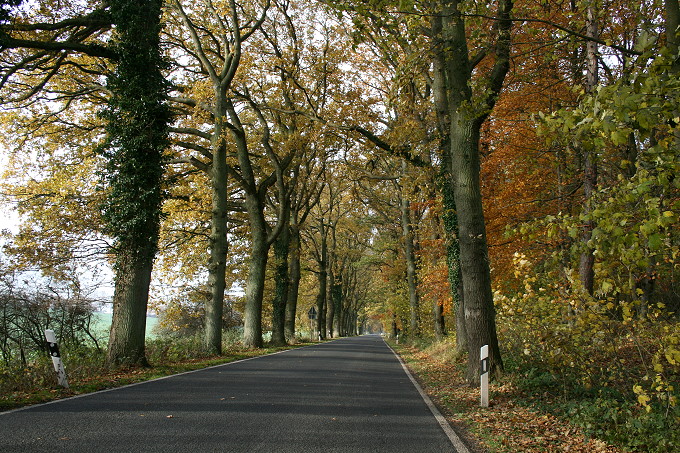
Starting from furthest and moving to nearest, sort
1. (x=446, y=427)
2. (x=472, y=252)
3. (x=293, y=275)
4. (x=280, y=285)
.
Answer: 1. (x=293, y=275)
2. (x=280, y=285)
3. (x=472, y=252)
4. (x=446, y=427)

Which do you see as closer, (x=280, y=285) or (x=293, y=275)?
(x=280, y=285)

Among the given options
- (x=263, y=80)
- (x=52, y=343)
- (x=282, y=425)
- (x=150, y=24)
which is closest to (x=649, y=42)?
(x=282, y=425)

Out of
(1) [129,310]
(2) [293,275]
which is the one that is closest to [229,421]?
(1) [129,310]

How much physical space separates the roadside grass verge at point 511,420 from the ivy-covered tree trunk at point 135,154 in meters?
7.19

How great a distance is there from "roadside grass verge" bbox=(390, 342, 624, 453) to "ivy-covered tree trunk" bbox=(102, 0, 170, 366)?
23.6 ft

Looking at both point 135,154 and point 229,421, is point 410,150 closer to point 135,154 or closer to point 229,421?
point 135,154

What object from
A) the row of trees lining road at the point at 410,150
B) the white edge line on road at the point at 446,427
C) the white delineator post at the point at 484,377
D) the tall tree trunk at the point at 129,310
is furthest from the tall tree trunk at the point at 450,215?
the tall tree trunk at the point at 129,310

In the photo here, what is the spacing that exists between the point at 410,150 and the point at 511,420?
28.0 ft

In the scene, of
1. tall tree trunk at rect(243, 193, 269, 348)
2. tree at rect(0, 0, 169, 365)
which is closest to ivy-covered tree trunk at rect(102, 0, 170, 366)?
tree at rect(0, 0, 169, 365)

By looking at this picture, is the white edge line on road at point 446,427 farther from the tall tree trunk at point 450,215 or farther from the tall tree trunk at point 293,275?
the tall tree trunk at point 293,275

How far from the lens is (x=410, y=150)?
13.4 meters

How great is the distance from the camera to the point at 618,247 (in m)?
3.50

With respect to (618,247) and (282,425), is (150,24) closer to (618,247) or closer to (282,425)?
(282,425)

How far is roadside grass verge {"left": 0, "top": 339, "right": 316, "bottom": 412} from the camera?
6.90m
